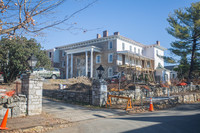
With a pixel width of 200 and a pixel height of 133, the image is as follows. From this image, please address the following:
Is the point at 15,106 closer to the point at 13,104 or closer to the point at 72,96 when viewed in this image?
the point at 13,104

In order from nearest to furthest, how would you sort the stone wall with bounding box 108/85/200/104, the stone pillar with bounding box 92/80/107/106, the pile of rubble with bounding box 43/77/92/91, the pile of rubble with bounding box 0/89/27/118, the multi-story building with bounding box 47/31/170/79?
the pile of rubble with bounding box 0/89/27/118 < the stone pillar with bounding box 92/80/107/106 < the stone wall with bounding box 108/85/200/104 < the pile of rubble with bounding box 43/77/92/91 < the multi-story building with bounding box 47/31/170/79

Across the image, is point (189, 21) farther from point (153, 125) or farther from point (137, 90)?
point (153, 125)

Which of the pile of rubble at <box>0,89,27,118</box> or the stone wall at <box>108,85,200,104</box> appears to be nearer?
the pile of rubble at <box>0,89,27,118</box>

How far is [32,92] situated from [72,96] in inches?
200

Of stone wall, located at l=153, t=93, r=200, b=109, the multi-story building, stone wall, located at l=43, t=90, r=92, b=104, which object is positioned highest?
the multi-story building

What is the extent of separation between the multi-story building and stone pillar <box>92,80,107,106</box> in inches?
594

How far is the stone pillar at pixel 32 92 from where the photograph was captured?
27.3 ft

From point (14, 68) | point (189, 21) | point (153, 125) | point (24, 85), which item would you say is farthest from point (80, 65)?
point (153, 125)

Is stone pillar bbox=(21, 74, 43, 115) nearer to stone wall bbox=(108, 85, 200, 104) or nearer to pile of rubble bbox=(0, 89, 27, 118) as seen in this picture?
pile of rubble bbox=(0, 89, 27, 118)

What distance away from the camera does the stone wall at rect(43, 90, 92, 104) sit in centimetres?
1241

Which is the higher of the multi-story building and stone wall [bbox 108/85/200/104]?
the multi-story building

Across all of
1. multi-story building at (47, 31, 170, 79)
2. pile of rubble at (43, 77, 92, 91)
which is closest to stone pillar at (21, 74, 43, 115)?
pile of rubble at (43, 77, 92, 91)

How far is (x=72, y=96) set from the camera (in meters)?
13.3

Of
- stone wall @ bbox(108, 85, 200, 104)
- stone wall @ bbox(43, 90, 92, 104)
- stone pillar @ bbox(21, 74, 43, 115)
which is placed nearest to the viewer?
stone pillar @ bbox(21, 74, 43, 115)
